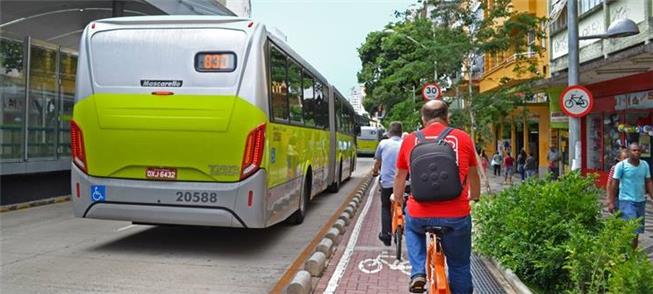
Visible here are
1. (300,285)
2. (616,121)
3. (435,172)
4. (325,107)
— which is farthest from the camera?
(616,121)

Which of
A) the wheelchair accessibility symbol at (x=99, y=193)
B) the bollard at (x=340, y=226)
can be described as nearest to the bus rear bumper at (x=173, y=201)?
the wheelchair accessibility symbol at (x=99, y=193)

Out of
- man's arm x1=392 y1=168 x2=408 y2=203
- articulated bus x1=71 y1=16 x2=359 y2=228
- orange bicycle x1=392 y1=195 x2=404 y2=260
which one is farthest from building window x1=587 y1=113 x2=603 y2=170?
man's arm x1=392 y1=168 x2=408 y2=203

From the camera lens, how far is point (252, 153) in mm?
7426

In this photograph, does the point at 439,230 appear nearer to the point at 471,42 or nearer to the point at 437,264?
the point at 437,264

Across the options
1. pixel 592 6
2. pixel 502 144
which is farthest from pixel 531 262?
pixel 502 144

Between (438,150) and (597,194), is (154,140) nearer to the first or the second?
(438,150)

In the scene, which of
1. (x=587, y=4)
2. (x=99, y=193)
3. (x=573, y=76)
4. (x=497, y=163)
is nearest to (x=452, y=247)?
(x=99, y=193)

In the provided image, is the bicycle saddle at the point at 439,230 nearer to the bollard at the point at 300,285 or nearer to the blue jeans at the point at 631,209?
the bollard at the point at 300,285

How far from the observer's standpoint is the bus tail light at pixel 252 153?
740cm

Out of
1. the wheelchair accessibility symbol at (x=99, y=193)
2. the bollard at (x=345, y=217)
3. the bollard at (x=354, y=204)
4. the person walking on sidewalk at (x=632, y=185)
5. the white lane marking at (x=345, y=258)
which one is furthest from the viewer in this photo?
the bollard at (x=354, y=204)

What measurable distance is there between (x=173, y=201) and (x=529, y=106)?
1872 cm

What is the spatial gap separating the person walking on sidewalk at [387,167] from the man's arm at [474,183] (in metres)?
3.45

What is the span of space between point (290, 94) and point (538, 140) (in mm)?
19374

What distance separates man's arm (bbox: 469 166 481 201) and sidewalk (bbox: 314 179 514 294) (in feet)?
5.67
